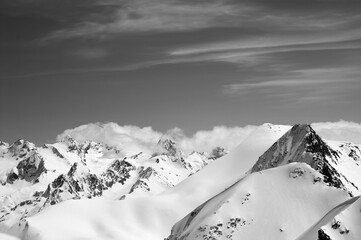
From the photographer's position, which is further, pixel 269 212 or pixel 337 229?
pixel 269 212

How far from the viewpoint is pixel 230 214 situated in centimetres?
18725

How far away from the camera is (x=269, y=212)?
187750 mm

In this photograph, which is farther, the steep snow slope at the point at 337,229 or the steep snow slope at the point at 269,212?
the steep snow slope at the point at 269,212

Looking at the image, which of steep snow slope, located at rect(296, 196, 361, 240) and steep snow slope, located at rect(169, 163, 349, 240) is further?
steep snow slope, located at rect(169, 163, 349, 240)

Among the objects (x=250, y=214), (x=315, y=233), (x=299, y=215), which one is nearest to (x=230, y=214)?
(x=250, y=214)

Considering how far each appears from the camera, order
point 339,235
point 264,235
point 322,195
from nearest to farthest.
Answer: point 339,235 < point 264,235 < point 322,195

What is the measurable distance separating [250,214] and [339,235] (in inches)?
2056

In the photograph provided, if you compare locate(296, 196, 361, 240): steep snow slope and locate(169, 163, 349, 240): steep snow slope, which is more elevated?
locate(296, 196, 361, 240): steep snow slope

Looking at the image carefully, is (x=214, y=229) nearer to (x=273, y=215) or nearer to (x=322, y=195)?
(x=273, y=215)

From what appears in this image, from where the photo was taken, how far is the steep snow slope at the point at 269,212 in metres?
180

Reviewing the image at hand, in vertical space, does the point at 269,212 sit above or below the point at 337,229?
below

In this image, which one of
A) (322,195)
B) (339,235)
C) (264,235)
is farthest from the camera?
(322,195)

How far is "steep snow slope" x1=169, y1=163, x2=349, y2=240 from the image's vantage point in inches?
7067

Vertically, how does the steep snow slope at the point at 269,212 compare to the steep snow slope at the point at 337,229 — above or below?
below
